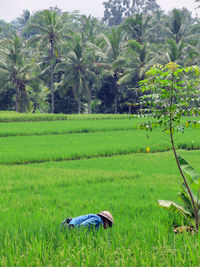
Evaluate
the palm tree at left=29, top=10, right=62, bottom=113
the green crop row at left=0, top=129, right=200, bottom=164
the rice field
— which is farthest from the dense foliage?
the rice field

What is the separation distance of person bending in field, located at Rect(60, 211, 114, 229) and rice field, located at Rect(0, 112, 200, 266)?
0.27ft

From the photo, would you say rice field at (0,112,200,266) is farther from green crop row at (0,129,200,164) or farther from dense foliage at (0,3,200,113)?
dense foliage at (0,3,200,113)

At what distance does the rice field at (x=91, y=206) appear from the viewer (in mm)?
2377

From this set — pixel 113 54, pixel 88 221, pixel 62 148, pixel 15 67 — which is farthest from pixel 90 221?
pixel 113 54

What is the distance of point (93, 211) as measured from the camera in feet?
12.7

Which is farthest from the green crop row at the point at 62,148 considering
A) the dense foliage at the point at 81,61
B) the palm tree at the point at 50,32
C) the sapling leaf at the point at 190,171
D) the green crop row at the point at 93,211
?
the palm tree at the point at 50,32

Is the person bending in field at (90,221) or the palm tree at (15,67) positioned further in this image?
the palm tree at (15,67)

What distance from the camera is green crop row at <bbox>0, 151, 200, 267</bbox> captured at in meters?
2.36

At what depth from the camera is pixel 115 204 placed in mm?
4234

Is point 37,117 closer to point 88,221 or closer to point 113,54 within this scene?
point 113,54

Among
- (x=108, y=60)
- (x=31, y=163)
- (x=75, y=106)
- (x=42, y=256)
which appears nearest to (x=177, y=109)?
(x=42, y=256)

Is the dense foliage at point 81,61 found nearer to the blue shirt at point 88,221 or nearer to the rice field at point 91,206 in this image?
the rice field at point 91,206

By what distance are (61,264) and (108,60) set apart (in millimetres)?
26883

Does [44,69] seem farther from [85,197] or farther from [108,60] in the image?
[85,197]
